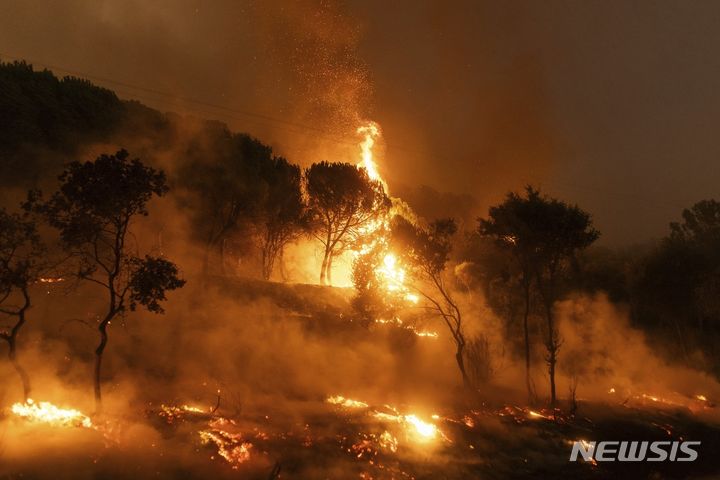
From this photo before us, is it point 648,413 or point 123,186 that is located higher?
point 123,186

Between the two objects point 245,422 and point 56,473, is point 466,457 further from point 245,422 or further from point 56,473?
point 56,473

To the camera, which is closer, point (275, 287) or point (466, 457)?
point (466, 457)

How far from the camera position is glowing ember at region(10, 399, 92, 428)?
11781 mm

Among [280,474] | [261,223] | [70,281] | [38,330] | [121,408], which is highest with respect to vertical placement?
[261,223]

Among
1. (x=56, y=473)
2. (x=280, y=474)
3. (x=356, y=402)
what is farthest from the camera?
(x=356, y=402)

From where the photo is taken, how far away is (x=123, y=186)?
39.8 ft

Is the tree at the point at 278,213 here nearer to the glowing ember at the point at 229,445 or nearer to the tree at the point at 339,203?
the tree at the point at 339,203

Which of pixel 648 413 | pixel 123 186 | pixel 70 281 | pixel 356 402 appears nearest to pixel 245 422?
pixel 356 402

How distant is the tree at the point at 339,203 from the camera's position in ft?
113

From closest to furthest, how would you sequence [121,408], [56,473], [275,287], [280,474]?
1. [56,473]
2. [280,474]
3. [121,408]
4. [275,287]

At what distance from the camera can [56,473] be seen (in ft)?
32.2

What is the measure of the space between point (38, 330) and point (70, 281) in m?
3.06

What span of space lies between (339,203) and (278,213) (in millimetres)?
4676

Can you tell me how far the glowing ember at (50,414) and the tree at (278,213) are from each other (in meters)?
21.2
